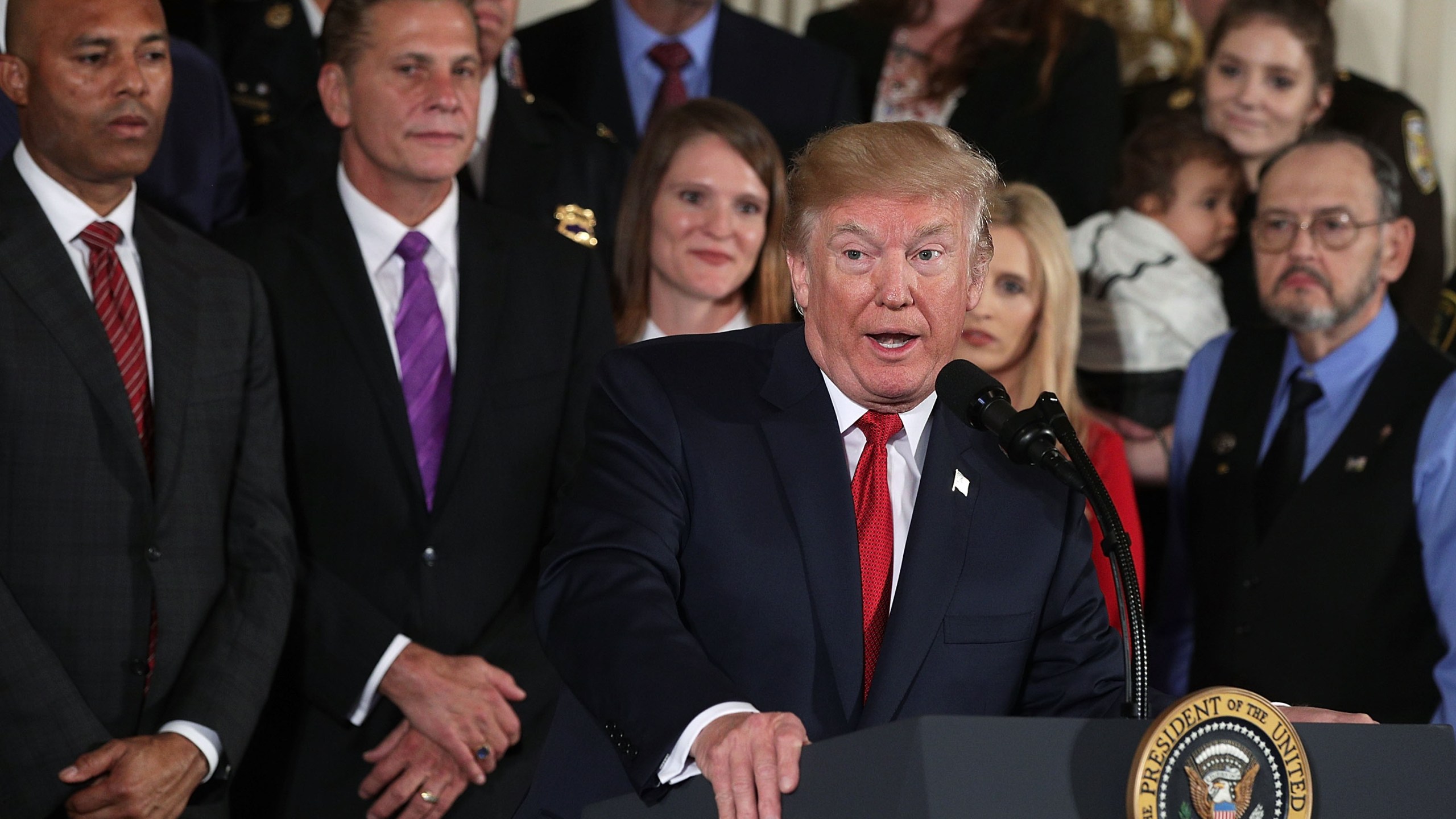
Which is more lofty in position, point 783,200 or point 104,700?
point 783,200

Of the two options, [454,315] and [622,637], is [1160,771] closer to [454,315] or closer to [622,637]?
[622,637]

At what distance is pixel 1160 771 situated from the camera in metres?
1.52

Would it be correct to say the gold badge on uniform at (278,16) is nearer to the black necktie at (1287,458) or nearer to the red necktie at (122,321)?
the red necktie at (122,321)

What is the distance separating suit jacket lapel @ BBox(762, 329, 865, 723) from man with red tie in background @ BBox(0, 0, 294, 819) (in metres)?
1.15

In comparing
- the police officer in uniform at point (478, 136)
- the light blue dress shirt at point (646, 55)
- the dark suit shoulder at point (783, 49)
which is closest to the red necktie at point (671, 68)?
the light blue dress shirt at point (646, 55)

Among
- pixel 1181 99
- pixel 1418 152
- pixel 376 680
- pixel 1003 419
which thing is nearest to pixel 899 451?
pixel 1003 419

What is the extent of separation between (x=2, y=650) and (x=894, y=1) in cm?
306

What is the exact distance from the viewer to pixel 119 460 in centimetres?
267

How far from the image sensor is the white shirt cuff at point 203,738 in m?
2.66

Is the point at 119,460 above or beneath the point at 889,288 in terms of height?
beneath

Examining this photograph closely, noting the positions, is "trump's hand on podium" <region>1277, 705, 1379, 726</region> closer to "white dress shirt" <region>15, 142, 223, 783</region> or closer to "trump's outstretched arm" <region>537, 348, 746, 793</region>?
"trump's outstretched arm" <region>537, 348, 746, 793</region>

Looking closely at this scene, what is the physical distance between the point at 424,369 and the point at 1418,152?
3076 mm

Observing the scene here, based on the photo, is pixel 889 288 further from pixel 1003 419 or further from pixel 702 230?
pixel 702 230

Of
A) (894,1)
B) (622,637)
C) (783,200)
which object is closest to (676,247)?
(783,200)
